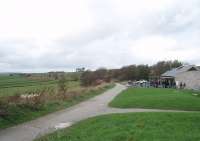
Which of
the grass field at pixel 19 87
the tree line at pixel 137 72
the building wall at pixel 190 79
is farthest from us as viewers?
the tree line at pixel 137 72

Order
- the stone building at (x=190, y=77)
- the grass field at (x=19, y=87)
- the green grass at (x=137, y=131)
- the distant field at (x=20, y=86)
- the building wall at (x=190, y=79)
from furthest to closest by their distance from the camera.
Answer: the stone building at (x=190, y=77) → the building wall at (x=190, y=79) → the distant field at (x=20, y=86) → the grass field at (x=19, y=87) → the green grass at (x=137, y=131)

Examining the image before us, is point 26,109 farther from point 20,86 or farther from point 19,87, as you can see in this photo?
point 20,86

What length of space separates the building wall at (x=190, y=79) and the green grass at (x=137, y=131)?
4626cm

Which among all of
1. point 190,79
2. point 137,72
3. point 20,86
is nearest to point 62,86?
point 20,86

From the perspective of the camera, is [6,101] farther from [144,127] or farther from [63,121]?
[144,127]

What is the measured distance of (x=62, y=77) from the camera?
26562 millimetres

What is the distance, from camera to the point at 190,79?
5947 centimetres

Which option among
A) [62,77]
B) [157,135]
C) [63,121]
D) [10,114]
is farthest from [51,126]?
[62,77]

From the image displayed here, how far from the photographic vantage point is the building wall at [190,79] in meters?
56.9

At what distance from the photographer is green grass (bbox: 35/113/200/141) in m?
8.78

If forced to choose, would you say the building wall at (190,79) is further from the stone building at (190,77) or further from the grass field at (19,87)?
the grass field at (19,87)

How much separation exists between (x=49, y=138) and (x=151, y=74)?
3727 inches

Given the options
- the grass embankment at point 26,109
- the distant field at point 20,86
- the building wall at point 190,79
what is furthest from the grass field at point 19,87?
the building wall at point 190,79

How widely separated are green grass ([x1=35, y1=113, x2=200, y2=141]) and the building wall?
46264 mm
